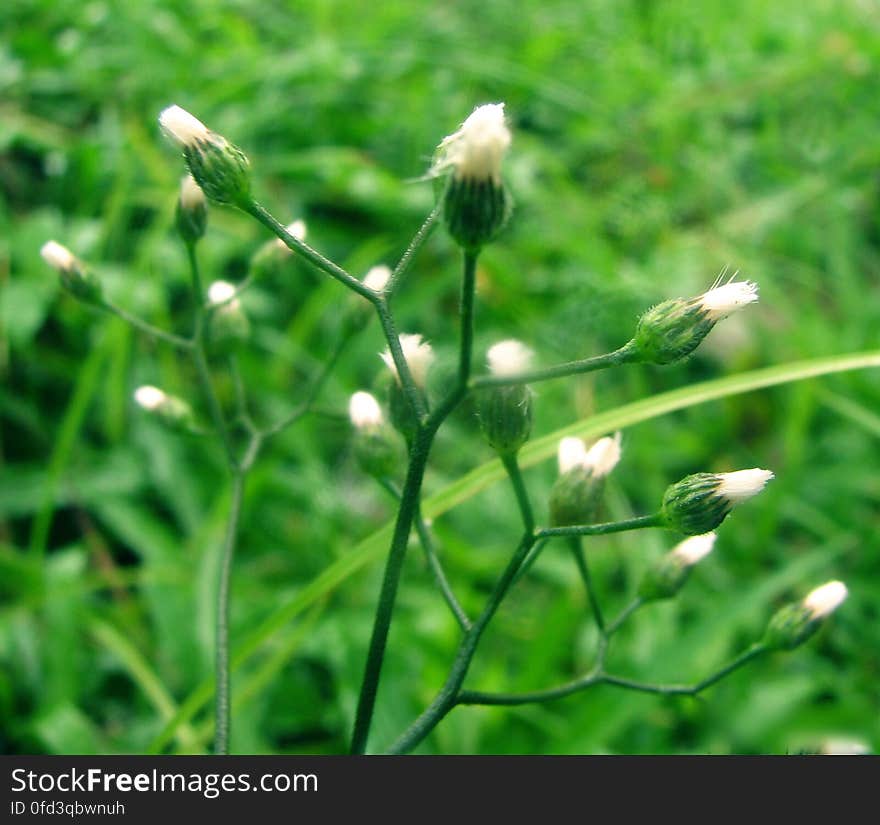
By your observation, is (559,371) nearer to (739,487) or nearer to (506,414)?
(506,414)

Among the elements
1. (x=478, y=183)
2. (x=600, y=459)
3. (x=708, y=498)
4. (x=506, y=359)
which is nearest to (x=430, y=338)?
(x=600, y=459)

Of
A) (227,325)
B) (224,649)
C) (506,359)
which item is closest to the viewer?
(506,359)

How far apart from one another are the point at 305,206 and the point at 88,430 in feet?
3.37

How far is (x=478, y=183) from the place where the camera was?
0.85 meters

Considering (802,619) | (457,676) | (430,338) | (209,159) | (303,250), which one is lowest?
(457,676)

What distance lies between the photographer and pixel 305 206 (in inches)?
120

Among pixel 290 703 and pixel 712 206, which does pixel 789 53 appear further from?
pixel 290 703

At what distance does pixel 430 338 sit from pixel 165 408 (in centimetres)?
122

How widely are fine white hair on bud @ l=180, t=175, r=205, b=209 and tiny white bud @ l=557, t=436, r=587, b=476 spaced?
0.63 m

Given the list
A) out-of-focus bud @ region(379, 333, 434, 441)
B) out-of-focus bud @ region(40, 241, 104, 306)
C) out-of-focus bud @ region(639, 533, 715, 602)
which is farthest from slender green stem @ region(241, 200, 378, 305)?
out-of-focus bud @ region(639, 533, 715, 602)

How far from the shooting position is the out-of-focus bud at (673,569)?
139cm

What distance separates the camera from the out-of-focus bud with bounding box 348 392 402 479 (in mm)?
1280

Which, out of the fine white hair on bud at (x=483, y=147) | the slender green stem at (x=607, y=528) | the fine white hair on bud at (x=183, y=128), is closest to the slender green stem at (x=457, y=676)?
the slender green stem at (x=607, y=528)

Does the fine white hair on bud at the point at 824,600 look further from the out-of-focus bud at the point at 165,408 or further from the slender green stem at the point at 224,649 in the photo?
the out-of-focus bud at the point at 165,408
